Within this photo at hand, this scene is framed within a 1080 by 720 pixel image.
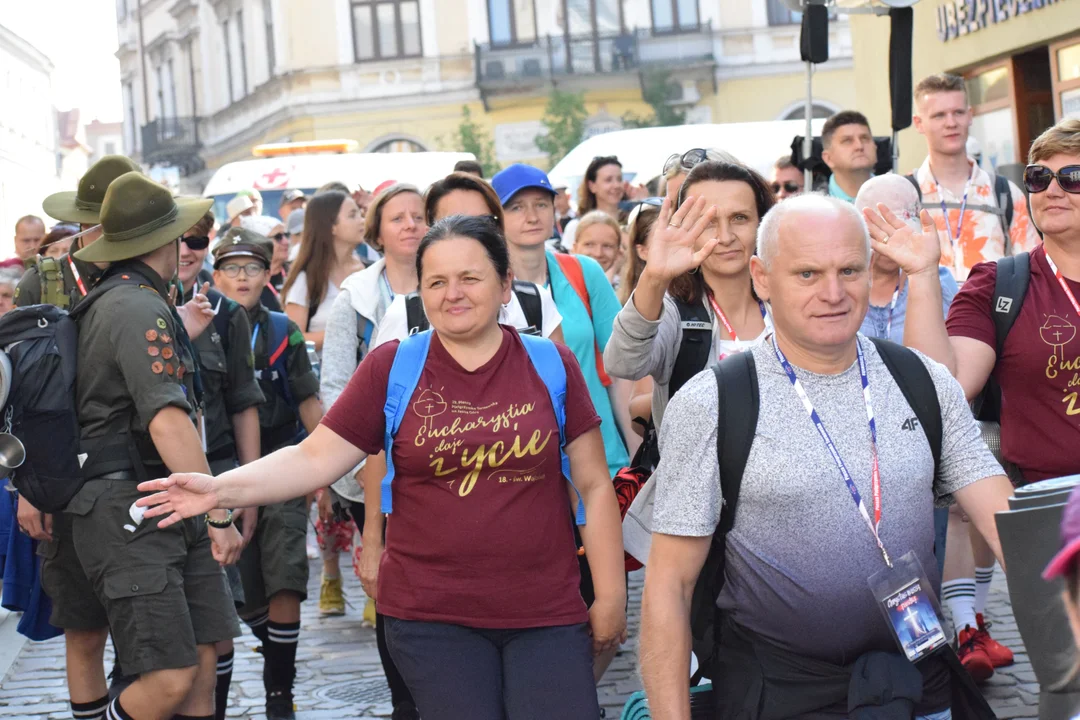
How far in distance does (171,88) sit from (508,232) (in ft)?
167

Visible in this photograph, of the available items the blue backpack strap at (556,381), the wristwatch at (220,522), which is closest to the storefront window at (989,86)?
the blue backpack strap at (556,381)

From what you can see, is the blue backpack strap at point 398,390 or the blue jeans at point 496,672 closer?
the blue jeans at point 496,672

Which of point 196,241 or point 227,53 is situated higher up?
point 227,53

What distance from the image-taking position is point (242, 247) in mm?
7453

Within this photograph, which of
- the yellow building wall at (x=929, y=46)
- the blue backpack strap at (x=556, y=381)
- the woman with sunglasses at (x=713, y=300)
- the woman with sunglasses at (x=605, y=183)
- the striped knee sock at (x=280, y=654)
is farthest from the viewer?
the yellow building wall at (x=929, y=46)

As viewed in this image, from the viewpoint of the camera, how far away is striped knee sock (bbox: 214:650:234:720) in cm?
596

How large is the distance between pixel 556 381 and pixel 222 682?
243 cm

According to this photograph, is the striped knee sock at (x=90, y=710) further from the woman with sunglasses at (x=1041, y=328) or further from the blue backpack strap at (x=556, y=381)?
the woman with sunglasses at (x=1041, y=328)

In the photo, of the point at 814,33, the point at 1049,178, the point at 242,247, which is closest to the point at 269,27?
the point at 814,33

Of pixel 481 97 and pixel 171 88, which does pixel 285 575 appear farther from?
pixel 171 88

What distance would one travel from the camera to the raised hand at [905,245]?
417cm

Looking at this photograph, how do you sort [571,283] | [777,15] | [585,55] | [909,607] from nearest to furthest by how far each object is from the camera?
[909,607]
[571,283]
[777,15]
[585,55]

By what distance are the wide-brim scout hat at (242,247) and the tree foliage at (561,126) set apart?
3154 centimetres

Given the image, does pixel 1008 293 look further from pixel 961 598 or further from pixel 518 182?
pixel 518 182
